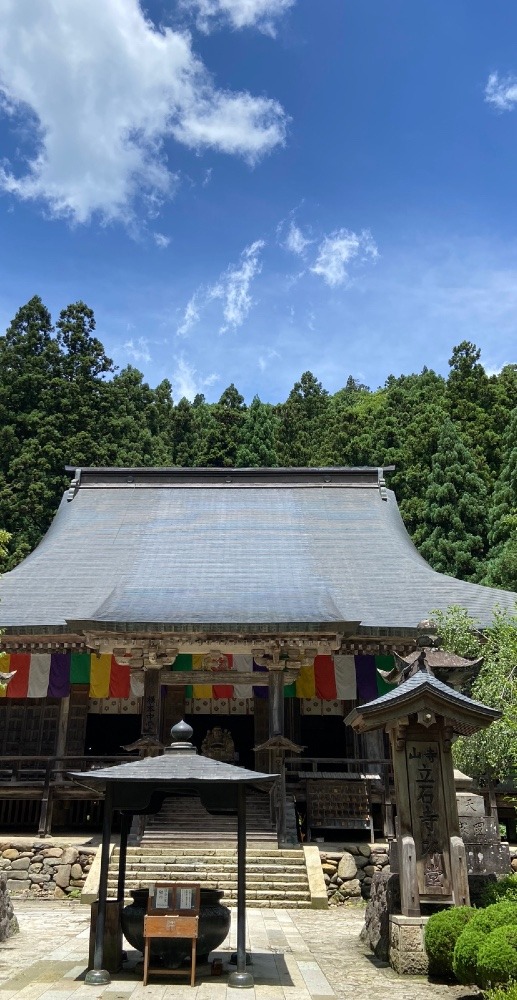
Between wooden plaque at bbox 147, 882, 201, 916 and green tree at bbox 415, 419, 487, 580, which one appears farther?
green tree at bbox 415, 419, 487, 580

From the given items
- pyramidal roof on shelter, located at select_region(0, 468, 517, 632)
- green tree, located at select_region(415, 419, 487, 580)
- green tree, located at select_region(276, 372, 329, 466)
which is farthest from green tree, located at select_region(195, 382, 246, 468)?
pyramidal roof on shelter, located at select_region(0, 468, 517, 632)

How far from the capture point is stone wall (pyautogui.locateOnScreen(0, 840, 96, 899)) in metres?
13.8

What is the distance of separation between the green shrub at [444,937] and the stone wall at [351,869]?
212 inches

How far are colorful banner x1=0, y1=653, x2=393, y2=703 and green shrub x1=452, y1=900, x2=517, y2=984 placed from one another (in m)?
9.56

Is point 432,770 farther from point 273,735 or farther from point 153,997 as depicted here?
point 273,735

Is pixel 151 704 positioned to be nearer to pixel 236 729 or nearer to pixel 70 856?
pixel 70 856

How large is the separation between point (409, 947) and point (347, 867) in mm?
5294

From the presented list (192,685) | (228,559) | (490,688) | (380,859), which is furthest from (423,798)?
(228,559)

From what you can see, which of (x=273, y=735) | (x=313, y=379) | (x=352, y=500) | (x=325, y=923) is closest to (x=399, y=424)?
(x=313, y=379)

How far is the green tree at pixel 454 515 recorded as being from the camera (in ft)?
104

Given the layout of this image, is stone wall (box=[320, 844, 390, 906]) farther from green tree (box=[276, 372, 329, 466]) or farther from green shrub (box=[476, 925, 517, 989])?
green tree (box=[276, 372, 329, 466])

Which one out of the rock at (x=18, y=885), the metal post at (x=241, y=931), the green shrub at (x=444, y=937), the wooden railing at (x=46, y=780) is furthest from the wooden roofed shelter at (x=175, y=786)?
the wooden railing at (x=46, y=780)

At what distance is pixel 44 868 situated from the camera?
14.1m

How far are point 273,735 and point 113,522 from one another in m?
10.0
